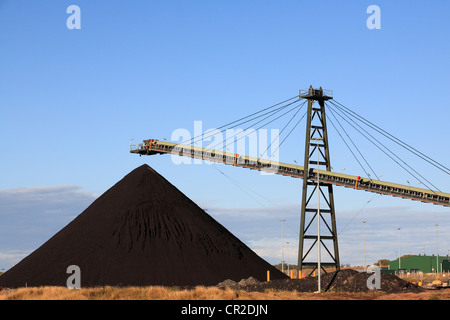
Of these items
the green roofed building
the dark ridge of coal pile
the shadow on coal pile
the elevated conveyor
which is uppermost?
the elevated conveyor

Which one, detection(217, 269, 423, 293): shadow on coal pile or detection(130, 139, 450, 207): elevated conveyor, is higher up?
detection(130, 139, 450, 207): elevated conveyor

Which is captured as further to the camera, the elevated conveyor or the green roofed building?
the green roofed building

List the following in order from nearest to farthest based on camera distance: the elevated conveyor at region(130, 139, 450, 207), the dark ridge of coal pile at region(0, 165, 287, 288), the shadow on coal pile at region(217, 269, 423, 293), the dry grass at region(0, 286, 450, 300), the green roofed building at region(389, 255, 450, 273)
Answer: the dry grass at region(0, 286, 450, 300)
the shadow on coal pile at region(217, 269, 423, 293)
the dark ridge of coal pile at region(0, 165, 287, 288)
the elevated conveyor at region(130, 139, 450, 207)
the green roofed building at region(389, 255, 450, 273)

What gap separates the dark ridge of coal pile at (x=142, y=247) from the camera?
6731 cm

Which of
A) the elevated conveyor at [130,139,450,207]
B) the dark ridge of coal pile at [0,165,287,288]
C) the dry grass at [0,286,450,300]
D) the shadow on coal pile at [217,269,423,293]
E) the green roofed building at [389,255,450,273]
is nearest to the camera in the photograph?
the dry grass at [0,286,450,300]

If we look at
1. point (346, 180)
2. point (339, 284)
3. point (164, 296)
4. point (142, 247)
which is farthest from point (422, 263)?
point (164, 296)

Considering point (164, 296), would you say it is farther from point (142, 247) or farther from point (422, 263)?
point (422, 263)

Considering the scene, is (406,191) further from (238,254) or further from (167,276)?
(167,276)

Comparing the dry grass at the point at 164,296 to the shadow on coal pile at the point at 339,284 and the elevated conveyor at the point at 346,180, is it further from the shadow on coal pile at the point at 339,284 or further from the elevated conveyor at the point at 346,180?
the elevated conveyor at the point at 346,180

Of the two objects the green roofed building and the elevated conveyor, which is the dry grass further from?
the green roofed building

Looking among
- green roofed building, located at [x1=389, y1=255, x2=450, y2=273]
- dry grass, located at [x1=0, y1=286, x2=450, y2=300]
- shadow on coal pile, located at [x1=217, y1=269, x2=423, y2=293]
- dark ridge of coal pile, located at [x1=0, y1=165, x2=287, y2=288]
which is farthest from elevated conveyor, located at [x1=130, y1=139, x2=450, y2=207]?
green roofed building, located at [x1=389, y1=255, x2=450, y2=273]

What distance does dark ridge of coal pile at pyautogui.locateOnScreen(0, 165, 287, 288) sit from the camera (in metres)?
67.3

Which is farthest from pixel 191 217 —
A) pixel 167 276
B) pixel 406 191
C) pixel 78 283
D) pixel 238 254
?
pixel 406 191
